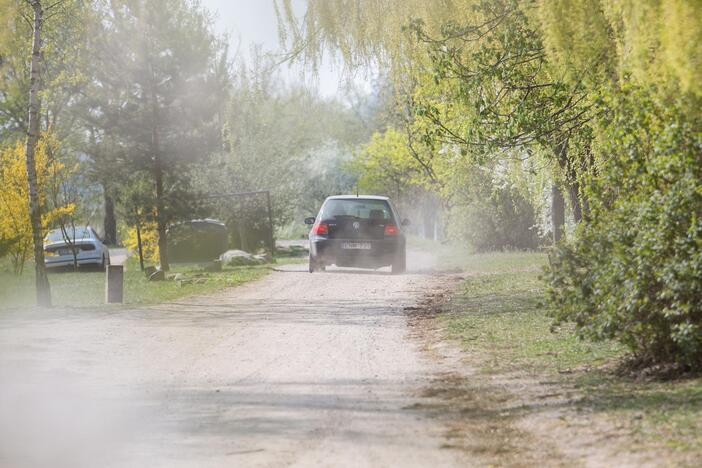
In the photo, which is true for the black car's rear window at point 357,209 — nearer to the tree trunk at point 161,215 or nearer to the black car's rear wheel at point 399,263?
the black car's rear wheel at point 399,263

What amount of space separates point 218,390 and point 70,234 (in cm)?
2760

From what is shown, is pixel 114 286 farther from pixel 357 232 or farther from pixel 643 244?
pixel 643 244

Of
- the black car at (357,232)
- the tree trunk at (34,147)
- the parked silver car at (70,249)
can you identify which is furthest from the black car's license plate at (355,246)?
the parked silver car at (70,249)

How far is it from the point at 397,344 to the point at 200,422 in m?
4.50

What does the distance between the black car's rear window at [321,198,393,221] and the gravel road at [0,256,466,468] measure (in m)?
7.52

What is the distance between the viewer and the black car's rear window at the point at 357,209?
74.2 feet

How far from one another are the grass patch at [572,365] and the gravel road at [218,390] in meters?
0.83

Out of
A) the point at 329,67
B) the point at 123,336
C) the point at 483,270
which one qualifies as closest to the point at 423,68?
the point at 329,67

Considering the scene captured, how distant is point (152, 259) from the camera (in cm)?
3694

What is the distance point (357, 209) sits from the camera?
22.8m

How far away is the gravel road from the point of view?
6.03m

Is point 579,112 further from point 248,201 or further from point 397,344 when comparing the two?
point 248,201

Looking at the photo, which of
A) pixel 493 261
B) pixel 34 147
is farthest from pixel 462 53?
pixel 493 261

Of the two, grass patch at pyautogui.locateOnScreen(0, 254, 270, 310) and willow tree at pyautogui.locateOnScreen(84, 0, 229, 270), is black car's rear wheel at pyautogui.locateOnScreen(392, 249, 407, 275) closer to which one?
grass patch at pyautogui.locateOnScreen(0, 254, 270, 310)
